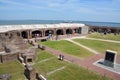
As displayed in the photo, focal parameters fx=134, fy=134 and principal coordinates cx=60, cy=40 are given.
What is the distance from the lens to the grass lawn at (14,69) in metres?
15.4

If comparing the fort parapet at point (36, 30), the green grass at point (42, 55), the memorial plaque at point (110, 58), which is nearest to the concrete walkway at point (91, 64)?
the memorial plaque at point (110, 58)

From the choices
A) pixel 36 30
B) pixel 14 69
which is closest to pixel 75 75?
pixel 14 69

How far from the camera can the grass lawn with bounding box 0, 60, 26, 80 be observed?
1538 centimetres

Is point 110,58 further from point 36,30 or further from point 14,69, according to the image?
point 36,30

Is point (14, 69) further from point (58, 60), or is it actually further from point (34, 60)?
point (58, 60)

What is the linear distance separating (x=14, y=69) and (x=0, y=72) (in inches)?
65.9

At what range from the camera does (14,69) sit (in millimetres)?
17359

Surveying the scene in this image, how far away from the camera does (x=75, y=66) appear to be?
1762 cm

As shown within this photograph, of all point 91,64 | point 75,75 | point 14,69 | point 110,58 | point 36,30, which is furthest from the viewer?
point 36,30

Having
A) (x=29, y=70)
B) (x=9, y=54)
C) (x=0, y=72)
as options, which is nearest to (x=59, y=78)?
(x=29, y=70)

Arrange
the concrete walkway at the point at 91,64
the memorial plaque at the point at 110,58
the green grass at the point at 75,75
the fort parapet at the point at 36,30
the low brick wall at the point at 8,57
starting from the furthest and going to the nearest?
the fort parapet at the point at 36,30, the low brick wall at the point at 8,57, the memorial plaque at the point at 110,58, the concrete walkway at the point at 91,64, the green grass at the point at 75,75

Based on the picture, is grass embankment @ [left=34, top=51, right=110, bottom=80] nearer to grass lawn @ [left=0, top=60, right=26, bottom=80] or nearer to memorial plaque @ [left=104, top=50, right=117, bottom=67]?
grass lawn @ [left=0, top=60, right=26, bottom=80]

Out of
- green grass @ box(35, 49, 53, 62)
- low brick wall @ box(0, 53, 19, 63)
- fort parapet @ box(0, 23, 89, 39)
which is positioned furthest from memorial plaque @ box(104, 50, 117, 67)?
fort parapet @ box(0, 23, 89, 39)

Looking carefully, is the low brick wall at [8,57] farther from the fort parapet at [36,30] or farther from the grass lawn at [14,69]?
the fort parapet at [36,30]
